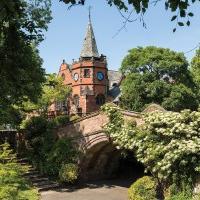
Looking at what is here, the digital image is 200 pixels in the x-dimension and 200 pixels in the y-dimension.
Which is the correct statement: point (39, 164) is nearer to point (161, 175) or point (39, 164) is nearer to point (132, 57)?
point (161, 175)

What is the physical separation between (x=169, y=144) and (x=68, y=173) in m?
7.72

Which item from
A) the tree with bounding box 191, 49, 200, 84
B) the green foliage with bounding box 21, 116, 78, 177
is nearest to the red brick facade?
the tree with bounding box 191, 49, 200, 84

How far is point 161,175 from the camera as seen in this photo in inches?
603

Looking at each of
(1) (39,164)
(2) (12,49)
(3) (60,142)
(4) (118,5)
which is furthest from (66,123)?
(4) (118,5)

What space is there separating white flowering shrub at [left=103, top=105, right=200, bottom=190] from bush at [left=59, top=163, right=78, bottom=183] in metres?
4.72

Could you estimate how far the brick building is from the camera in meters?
54.6

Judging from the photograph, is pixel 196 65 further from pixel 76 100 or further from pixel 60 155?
pixel 76 100

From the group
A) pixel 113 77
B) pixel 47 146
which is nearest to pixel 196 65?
pixel 47 146

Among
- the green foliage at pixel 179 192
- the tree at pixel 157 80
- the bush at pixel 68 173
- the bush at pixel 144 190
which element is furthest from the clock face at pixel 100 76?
the green foliage at pixel 179 192

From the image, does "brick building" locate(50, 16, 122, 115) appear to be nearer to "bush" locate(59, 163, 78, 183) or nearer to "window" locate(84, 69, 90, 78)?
"window" locate(84, 69, 90, 78)

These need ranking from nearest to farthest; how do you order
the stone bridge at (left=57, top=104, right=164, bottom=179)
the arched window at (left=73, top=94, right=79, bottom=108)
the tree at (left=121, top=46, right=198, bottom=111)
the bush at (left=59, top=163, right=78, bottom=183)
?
1. the stone bridge at (left=57, top=104, right=164, bottom=179)
2. the bush at (left=59, top=163, right=78, bottom=183)
3. the tree at (left=121, top=46, right=198, bottom=111)
4. the arched window at (left=73, top=94, right=79, bottom=108)

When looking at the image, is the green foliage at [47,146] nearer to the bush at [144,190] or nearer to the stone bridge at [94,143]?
the stone bridge at [94,143]

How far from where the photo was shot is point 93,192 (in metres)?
20.4

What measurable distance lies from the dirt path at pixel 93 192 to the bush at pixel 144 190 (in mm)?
2264
